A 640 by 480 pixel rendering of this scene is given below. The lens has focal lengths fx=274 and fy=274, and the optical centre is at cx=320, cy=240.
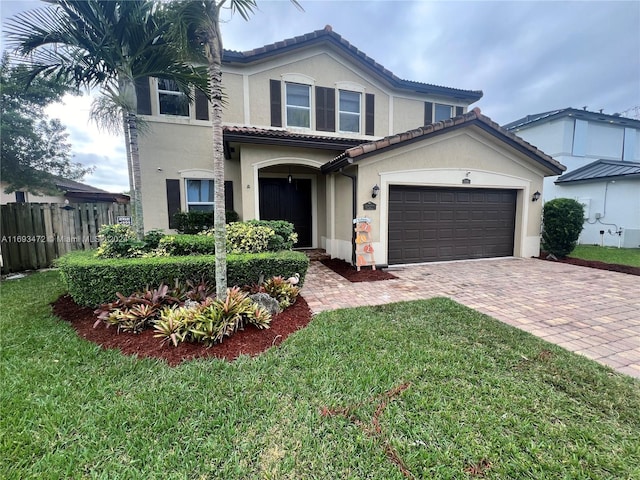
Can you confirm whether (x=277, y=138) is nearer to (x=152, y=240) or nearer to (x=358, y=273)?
(x=152, y=240)

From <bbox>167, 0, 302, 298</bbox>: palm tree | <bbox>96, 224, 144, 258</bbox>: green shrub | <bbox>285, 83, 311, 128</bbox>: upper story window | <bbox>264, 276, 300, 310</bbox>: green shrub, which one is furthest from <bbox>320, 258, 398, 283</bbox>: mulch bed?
<bbox>285, 83, 311, 128</bbox>: upper story window

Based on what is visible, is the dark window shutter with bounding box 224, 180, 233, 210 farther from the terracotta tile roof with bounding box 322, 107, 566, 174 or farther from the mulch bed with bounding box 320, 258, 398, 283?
the mulch bed with bounding box 320, 258, 398, 283

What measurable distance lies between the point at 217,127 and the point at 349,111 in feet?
29.1

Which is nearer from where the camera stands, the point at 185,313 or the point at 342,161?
the point at 185,313

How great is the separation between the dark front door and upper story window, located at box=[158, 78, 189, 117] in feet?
12.0

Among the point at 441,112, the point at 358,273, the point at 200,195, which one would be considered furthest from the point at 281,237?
the point at 441,112

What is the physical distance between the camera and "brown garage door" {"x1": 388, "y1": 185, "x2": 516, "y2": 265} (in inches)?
339

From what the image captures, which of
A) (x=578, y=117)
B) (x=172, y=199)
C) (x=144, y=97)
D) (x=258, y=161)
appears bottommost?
(x=172, y=199)

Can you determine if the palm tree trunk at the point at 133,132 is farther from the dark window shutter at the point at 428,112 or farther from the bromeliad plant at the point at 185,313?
the dark window shutter at the point at 428,112

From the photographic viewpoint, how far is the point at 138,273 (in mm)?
4664

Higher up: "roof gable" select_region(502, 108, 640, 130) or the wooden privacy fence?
"roof gable" select_region(502, 108, 640, 130)

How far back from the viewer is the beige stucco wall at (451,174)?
805 cm

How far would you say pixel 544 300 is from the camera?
5.42 meters

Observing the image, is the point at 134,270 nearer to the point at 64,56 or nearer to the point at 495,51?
the point at 64,56
